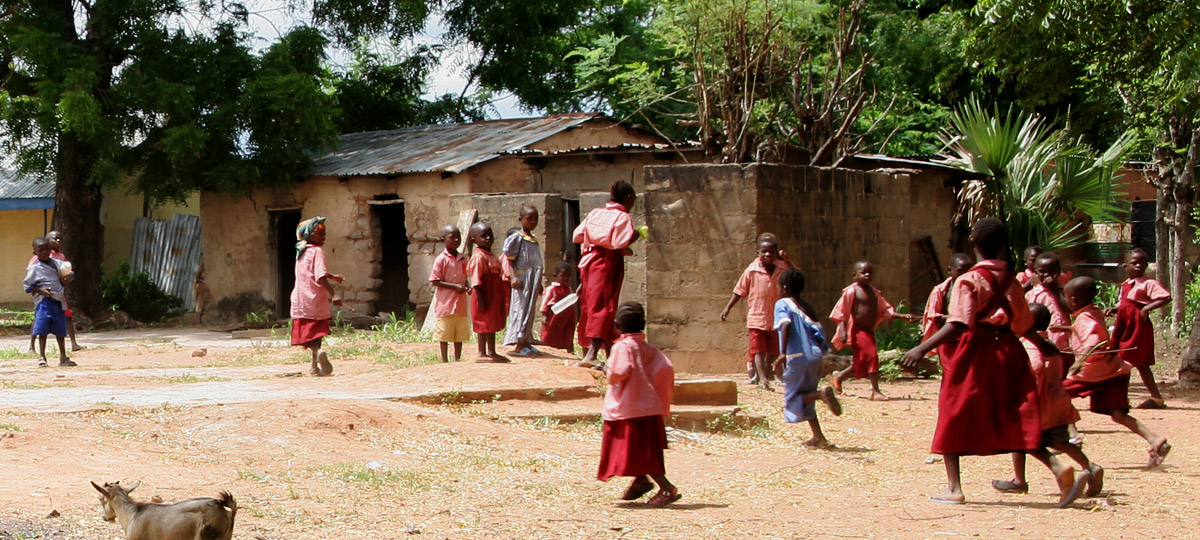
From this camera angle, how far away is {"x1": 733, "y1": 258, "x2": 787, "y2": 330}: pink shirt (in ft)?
32.9

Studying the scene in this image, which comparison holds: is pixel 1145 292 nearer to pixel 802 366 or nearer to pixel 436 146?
pixel 802 366

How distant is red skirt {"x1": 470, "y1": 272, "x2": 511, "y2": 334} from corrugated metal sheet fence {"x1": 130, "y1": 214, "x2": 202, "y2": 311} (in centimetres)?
1139

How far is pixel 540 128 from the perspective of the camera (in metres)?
18.1

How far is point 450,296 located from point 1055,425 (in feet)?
18.6

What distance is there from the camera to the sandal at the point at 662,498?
5746 mm

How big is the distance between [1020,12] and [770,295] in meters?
2.92

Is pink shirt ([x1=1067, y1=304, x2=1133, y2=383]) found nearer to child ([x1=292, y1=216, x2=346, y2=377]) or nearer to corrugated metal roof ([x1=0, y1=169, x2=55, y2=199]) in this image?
child ([x1=292, y1=216, x2=346, y2=377])

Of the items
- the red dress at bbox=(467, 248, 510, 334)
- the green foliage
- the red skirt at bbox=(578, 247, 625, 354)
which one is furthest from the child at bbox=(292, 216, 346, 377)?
the green foliage

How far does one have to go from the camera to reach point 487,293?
1018cm

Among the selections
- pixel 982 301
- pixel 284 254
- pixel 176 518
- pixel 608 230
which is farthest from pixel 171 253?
pixel 982 301

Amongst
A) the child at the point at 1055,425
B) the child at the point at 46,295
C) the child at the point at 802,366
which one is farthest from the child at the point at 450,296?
the child at the point at 1055,425

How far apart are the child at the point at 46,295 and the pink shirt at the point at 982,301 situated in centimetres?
856

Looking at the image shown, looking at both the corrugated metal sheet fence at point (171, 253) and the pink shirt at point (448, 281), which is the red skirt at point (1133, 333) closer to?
the pink shirt at point (448, 281)

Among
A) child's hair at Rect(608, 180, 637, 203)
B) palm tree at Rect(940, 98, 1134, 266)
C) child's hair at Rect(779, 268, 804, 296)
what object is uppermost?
palm tree at Rect(940, 98, 1134, 266)
